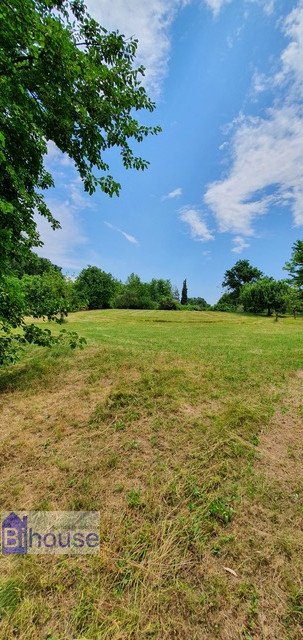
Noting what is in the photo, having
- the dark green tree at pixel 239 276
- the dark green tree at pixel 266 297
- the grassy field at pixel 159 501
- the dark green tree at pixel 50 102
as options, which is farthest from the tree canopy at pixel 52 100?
the dark green tree at pixel 239 276

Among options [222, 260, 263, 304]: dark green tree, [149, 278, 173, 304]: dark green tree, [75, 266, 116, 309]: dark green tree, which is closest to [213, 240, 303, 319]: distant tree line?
[222, 260, 263, 304]: dark green tree

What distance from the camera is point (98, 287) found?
5759 centimetres

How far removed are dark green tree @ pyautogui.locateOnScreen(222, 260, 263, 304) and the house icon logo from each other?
68988mm

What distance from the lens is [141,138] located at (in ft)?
12.3

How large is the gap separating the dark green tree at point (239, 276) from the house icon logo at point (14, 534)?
226 feet

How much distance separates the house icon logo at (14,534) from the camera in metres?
2.25

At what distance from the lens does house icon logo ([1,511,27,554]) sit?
2.25m

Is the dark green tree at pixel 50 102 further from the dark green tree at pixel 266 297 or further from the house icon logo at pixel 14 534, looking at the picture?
the dark green tree at pixel 266 297

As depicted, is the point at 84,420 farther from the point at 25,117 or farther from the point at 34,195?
the point at 25,117

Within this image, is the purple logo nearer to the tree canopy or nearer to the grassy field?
the grassy field

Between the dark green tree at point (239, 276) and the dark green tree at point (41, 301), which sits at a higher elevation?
the dark green tree at point (239, 276)

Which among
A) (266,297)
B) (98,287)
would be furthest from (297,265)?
(98,287)

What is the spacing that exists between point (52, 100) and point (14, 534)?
15.7 feet

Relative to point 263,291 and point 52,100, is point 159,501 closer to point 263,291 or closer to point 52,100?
point 52,100
